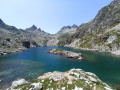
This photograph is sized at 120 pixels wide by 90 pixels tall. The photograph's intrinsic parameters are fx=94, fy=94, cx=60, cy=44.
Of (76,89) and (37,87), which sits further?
(37,87)

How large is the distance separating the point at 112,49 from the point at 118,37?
91.2 feet

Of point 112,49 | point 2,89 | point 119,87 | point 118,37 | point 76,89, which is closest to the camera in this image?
point 76,89

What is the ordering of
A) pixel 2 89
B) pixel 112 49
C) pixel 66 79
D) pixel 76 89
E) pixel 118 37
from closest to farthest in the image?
pixel 76 89
pixel 66 79
pixel 2 89
pixel 112 49
pixel 118 37

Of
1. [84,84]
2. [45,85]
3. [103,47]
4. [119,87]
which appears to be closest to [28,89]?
[45,85]

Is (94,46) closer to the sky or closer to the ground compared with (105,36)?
closer to the ground

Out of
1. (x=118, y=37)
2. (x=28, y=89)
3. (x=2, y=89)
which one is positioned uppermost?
(x=118, y=37)

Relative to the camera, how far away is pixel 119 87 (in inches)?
1499

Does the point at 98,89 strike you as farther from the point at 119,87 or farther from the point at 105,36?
the point at 105,36

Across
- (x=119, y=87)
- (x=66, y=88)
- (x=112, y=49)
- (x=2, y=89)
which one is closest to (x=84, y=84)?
(x=66, y=88)

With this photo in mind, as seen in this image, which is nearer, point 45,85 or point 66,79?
point 45,85

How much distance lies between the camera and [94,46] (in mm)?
189750

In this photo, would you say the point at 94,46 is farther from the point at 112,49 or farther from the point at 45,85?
the point at 45,85

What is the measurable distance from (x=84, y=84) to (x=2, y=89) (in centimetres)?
3076

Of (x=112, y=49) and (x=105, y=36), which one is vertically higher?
(x=105, y=36)
